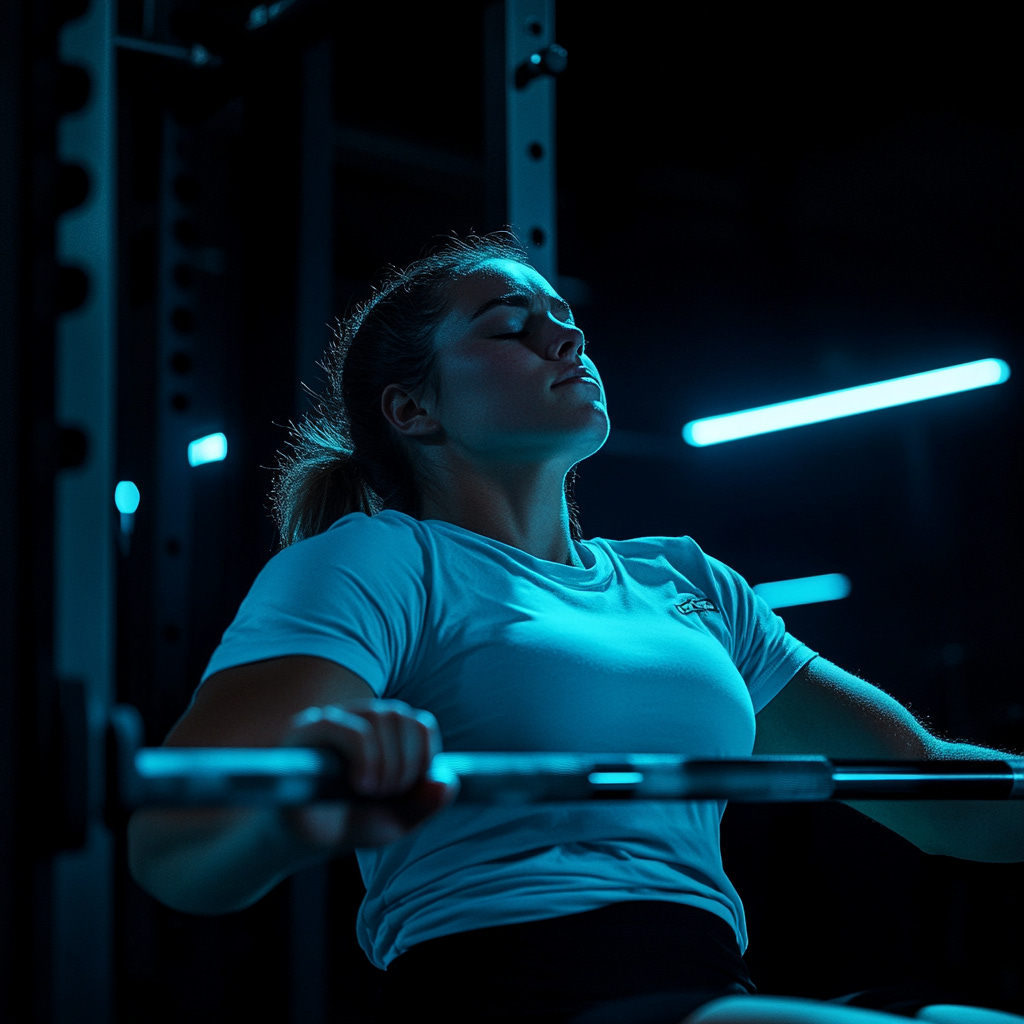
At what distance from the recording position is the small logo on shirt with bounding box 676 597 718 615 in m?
1.52

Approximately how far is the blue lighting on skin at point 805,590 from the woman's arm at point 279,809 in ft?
23.3

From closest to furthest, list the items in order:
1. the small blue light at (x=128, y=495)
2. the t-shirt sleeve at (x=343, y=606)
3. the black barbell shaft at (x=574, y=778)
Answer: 1. the black barbell shaft at (x=574, y=778)
2. the t-shirt sleeve at (x=343, y=606)
3. the small blue light at (x=128, y=495)

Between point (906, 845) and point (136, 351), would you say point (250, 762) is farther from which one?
point (906, 845)

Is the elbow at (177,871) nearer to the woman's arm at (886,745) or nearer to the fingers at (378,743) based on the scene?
the fingers at (378,743)

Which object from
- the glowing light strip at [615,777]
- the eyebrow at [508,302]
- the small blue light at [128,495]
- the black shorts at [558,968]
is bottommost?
the black shorts at [558,968]

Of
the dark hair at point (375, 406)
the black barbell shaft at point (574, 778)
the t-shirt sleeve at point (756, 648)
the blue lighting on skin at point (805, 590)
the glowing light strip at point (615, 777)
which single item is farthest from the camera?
the blue lighting on skin at point (805, 590)

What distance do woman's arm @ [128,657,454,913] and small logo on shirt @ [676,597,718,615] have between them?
1.63ft

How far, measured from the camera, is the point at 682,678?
1356 mm

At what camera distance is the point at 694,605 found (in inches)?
60.9

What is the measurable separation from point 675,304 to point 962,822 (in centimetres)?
427

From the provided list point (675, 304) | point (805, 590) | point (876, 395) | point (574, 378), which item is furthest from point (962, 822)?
point (805, 590)

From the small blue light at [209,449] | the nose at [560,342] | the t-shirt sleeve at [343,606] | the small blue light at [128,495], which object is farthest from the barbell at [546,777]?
the small blue light at [209,449]

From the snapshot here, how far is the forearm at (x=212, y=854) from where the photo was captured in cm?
96

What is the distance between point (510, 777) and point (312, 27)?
162 centimetres
